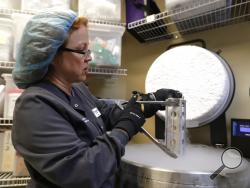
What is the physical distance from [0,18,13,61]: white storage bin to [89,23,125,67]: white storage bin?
1.36 ft

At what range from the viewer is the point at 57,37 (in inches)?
33.4

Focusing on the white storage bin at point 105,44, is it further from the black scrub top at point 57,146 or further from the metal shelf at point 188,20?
the black scrub top at point 57,146

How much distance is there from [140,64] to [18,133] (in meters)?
1.14

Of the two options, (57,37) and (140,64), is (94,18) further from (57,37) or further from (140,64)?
(57,37)

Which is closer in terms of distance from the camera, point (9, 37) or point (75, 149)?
point (75, 149)

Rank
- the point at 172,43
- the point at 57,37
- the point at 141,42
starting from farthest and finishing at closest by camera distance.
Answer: the point at 141,42, the point at 172,43, the point at 57,37

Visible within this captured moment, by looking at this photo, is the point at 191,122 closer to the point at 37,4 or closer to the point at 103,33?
the point at 103,33

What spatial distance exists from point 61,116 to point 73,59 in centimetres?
21

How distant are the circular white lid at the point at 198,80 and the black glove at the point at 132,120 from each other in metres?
0.35

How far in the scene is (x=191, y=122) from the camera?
121cm

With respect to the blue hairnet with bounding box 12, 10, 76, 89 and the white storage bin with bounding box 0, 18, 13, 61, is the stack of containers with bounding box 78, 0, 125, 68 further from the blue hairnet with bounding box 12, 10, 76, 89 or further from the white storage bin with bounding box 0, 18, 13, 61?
the blue hairnet with bounding box 12, 10, 76, 89

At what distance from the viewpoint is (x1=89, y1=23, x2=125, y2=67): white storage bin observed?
55.7 inches

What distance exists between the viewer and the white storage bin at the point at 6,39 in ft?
4.33

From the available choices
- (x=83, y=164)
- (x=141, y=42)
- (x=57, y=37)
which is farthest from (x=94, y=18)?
(x=83, y=164)
